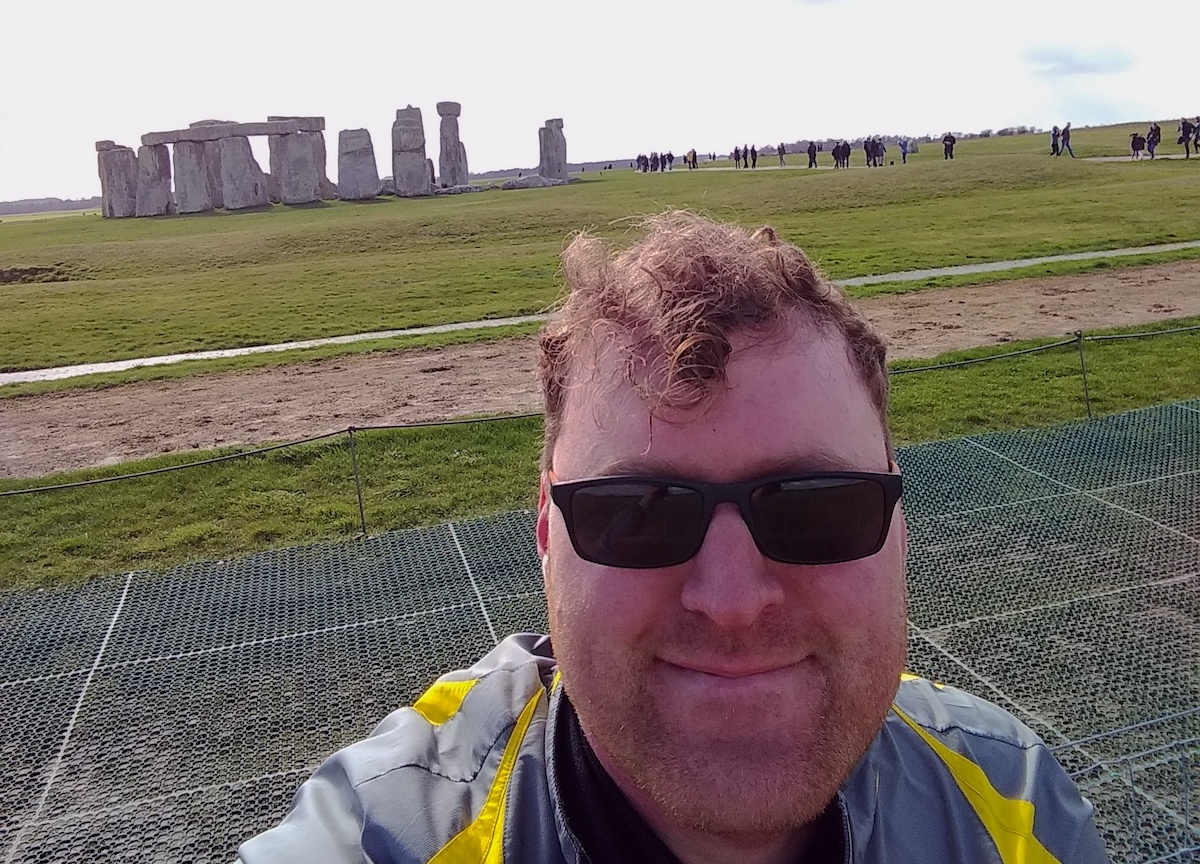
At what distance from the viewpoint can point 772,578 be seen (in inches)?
47.1

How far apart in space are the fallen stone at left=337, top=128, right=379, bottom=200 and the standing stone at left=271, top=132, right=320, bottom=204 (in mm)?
1211

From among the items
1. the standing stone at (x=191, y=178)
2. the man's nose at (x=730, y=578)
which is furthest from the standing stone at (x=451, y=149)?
the man's nose at (x=730, y=578)

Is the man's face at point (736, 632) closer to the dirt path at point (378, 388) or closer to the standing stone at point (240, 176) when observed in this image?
the dirt path at point (378, 388)

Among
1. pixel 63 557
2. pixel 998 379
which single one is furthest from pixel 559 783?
pixel 998 379

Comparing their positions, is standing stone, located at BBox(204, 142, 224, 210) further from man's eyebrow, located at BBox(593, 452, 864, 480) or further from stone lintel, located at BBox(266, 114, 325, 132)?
man's eyebrow, located at BBox(593, 452, 864, 480)

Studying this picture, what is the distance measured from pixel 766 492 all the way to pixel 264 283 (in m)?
20.3

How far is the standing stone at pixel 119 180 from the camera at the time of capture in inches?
1540

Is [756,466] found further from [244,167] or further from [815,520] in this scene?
[244,167]

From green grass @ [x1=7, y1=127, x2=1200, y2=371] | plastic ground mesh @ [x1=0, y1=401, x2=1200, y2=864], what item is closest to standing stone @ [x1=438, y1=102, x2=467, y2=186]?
green grass @ [x1=7, y1=127, x2=1200, y2=371]

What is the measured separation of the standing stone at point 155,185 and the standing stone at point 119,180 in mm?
503

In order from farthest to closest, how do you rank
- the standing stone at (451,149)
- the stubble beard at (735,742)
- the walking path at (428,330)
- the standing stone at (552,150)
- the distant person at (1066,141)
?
the standing stone at (552,150) → the standing stone at (451,149) → the distant person at (1066,141) → the walking path at (428,330) → the stubble beard at (735,742)

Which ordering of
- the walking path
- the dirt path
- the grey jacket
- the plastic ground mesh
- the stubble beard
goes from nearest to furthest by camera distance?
the stubble beard, the grey jacket, the plastic ground mesh, the dirt path, the walking path

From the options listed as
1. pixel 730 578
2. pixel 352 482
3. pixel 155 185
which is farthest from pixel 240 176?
pixel 730 578

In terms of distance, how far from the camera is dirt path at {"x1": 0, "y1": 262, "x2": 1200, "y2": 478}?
359 inches
